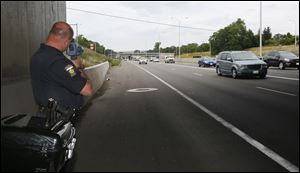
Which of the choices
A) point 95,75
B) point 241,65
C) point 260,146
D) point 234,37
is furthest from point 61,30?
point 234,37

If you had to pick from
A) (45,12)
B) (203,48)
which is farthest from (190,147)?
(203,48)

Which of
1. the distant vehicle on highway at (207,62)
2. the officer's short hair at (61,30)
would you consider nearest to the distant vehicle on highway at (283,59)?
the distant vehicle on highway at (207,62)

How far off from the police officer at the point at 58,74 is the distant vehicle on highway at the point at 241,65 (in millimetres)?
22076

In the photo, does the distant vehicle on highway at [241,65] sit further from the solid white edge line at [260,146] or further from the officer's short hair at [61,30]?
the officer's short hair at [61,30]

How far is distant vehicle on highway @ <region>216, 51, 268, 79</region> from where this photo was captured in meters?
25.4

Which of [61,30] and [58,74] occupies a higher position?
[61,30]

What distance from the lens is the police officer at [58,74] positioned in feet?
13.0

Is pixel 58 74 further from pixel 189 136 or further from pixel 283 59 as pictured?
pixel 283 59

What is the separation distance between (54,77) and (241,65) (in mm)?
22434

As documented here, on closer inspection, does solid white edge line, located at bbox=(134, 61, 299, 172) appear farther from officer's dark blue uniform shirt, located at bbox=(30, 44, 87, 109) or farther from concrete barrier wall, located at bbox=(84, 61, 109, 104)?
concrete barrier wall, located at bbox=(84, 61, 109, 104)

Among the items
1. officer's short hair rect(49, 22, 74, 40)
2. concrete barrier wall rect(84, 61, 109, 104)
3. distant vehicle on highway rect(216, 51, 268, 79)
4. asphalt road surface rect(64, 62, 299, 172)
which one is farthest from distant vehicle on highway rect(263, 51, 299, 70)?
officer's short hair rect(49, 22, 74, 40)

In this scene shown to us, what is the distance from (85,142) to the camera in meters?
7.45

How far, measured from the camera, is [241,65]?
83.6 ft

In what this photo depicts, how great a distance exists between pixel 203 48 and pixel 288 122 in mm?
141774
